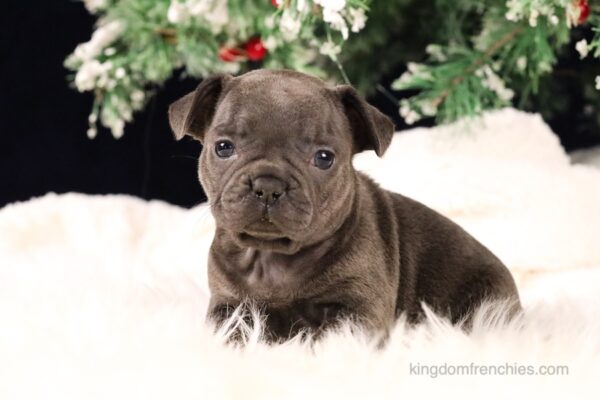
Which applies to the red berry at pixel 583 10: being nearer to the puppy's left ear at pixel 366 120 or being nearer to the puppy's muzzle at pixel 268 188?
the puppy's left ear at pixel 366 120

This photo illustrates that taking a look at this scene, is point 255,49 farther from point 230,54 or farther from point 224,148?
point 224,148

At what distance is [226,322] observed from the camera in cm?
140

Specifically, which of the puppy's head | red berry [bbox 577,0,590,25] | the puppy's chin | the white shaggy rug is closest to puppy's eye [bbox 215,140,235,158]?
the puppy's head

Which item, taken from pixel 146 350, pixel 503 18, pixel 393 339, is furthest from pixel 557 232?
pixel 146 350

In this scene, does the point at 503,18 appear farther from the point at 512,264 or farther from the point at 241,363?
the point at 241,363

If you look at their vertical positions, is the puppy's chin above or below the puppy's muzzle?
below

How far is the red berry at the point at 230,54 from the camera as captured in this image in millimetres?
2393

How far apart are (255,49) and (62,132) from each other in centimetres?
99

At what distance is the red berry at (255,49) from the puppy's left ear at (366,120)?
102 centimetres

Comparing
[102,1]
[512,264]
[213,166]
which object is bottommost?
[512,264]

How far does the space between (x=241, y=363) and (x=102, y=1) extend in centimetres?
148

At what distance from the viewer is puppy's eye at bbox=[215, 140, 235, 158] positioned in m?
1.32

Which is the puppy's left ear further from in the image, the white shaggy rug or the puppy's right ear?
the white shaggy rug

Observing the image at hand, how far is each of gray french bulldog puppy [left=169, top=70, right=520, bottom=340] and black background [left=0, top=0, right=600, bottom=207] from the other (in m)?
1.45
